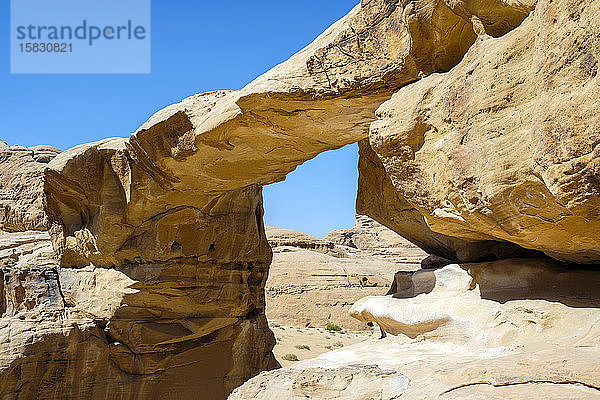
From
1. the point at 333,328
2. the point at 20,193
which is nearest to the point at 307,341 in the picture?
the point at 333,328

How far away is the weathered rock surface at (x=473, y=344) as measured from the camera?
7.89ft

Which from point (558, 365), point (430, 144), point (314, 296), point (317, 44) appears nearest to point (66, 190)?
point (317, 44)

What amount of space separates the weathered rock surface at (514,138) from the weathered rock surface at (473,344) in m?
0.38

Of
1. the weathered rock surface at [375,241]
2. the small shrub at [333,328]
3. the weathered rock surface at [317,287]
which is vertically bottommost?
the small shrub at [333,328]

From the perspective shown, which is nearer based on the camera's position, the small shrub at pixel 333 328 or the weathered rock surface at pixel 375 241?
the small shrub at pixel 333 328

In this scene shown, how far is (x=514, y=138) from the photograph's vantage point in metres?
3.06

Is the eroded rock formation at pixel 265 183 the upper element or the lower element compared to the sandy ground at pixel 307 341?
upper

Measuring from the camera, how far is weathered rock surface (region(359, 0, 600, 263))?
8.39 feet

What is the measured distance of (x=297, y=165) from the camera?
22.3 ft

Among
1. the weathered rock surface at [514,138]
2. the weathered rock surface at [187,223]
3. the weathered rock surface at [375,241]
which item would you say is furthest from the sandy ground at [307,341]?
the weathered rock surface at [375,241]

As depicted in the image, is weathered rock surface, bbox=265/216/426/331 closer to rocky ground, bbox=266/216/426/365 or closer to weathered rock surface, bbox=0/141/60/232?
rocky ground, bbox=266/216/426/365

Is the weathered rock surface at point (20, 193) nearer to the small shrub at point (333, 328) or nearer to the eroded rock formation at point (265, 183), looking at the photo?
the eroded rock formation at point (265, 183)

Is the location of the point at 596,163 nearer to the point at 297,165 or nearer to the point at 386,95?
the point at 386,95

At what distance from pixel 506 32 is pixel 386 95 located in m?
1.43
